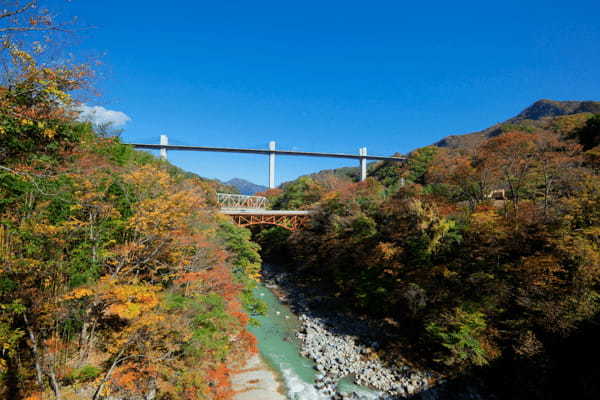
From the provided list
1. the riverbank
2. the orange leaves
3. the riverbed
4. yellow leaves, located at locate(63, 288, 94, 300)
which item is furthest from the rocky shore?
yellow leaves, located at locate(63, 288, 94, 300)

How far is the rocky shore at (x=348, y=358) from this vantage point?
9.65 meters

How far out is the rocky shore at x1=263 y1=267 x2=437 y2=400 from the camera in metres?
9.65

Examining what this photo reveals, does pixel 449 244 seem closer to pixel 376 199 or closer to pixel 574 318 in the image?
pixel 574 318

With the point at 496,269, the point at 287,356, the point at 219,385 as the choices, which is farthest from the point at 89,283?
the point at 496,269

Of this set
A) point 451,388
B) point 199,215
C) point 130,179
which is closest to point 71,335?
point 130,179

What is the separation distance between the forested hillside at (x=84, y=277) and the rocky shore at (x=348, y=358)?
3.93 m

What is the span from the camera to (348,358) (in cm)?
1156

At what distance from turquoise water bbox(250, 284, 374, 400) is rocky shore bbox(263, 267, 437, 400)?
11.4 inches

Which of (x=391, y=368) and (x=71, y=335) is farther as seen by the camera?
(x=391, y=368)

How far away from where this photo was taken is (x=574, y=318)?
27.0 ft

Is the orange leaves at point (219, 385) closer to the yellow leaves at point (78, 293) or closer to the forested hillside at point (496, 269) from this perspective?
the yellow leaves at point (78, 293)

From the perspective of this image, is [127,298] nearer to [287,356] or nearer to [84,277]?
[84,277]

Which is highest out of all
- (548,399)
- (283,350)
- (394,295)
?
(394,295)

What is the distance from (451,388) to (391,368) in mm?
2089
